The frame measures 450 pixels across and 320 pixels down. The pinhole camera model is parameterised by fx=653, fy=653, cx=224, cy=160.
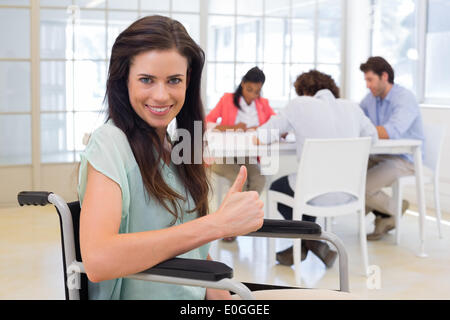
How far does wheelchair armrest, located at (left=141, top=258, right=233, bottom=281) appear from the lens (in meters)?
1.09

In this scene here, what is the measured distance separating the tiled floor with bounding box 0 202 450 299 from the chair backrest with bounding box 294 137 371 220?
1.26 ft

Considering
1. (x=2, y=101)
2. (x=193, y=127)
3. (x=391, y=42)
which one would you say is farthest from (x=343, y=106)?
(x=2, y=101)

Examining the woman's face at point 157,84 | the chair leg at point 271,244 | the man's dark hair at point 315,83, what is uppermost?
the man's dark hair at point 315,83

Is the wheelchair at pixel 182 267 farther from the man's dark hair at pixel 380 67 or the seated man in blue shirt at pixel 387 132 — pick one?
Answer: the man's dark hair at pixel 380 67

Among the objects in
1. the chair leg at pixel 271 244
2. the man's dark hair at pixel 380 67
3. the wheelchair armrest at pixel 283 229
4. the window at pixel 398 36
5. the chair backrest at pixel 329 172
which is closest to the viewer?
the wheelchair armrest at pixel 283 229

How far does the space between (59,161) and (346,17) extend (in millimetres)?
3067

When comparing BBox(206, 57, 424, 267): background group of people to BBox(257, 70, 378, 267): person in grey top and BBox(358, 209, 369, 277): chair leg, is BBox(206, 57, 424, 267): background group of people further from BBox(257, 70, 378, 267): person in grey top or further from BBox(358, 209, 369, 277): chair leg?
BBox(358, 209, 369, 277): chair leg

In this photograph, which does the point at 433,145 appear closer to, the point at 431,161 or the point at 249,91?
the point at 431,161

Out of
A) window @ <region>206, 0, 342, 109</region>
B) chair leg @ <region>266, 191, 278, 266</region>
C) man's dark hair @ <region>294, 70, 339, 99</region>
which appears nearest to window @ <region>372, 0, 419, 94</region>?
window @ <region>206, 0, 342, 109</region>

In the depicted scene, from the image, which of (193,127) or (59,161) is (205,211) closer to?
(193,127)

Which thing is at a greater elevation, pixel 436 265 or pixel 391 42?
pixel 391 42

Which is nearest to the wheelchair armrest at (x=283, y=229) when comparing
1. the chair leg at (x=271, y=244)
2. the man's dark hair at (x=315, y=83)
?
the chair leg at (x=271, y=244)

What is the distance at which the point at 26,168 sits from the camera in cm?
548

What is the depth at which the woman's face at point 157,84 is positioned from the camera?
4.03 feet
